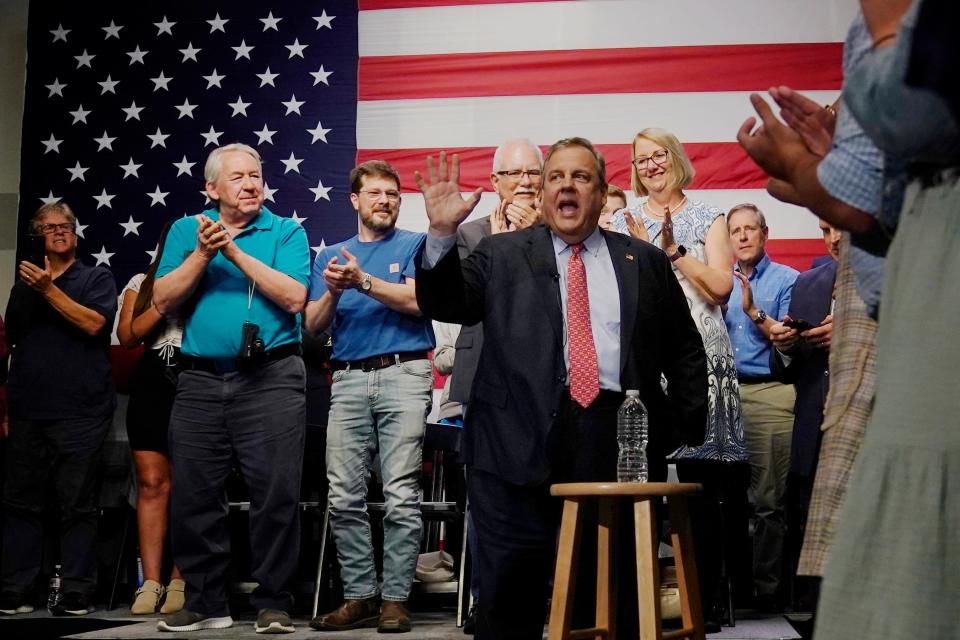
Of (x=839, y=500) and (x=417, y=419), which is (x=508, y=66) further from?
(x=839, y=500)

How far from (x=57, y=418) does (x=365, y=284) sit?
196cm

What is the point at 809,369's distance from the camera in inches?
183

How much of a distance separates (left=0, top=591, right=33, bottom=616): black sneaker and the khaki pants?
11.0 feet

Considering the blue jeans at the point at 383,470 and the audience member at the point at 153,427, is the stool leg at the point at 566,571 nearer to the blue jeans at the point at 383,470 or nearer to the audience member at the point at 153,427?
the blue jeans at the point at 383,470

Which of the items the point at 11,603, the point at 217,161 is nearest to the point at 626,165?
the point at 217,161

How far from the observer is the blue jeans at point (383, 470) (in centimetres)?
439

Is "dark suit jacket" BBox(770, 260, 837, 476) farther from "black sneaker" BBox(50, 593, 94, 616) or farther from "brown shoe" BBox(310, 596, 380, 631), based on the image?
"black sneaker" BBox(50, 593, 94, 616)

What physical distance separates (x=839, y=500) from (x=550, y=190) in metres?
1.78

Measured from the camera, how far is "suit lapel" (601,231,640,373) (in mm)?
3152

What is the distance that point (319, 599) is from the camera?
4.72 metres

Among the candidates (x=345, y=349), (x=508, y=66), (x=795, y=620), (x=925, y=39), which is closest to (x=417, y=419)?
(x=345, y=349)

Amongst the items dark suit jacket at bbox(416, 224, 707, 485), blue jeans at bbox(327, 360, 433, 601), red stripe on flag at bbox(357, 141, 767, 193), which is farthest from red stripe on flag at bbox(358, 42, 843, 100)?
dark suit jacket at bbox(416, 224, 707, 485)

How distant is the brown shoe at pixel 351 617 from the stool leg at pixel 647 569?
183 centimetres

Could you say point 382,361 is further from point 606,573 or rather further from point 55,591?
point 55,591
